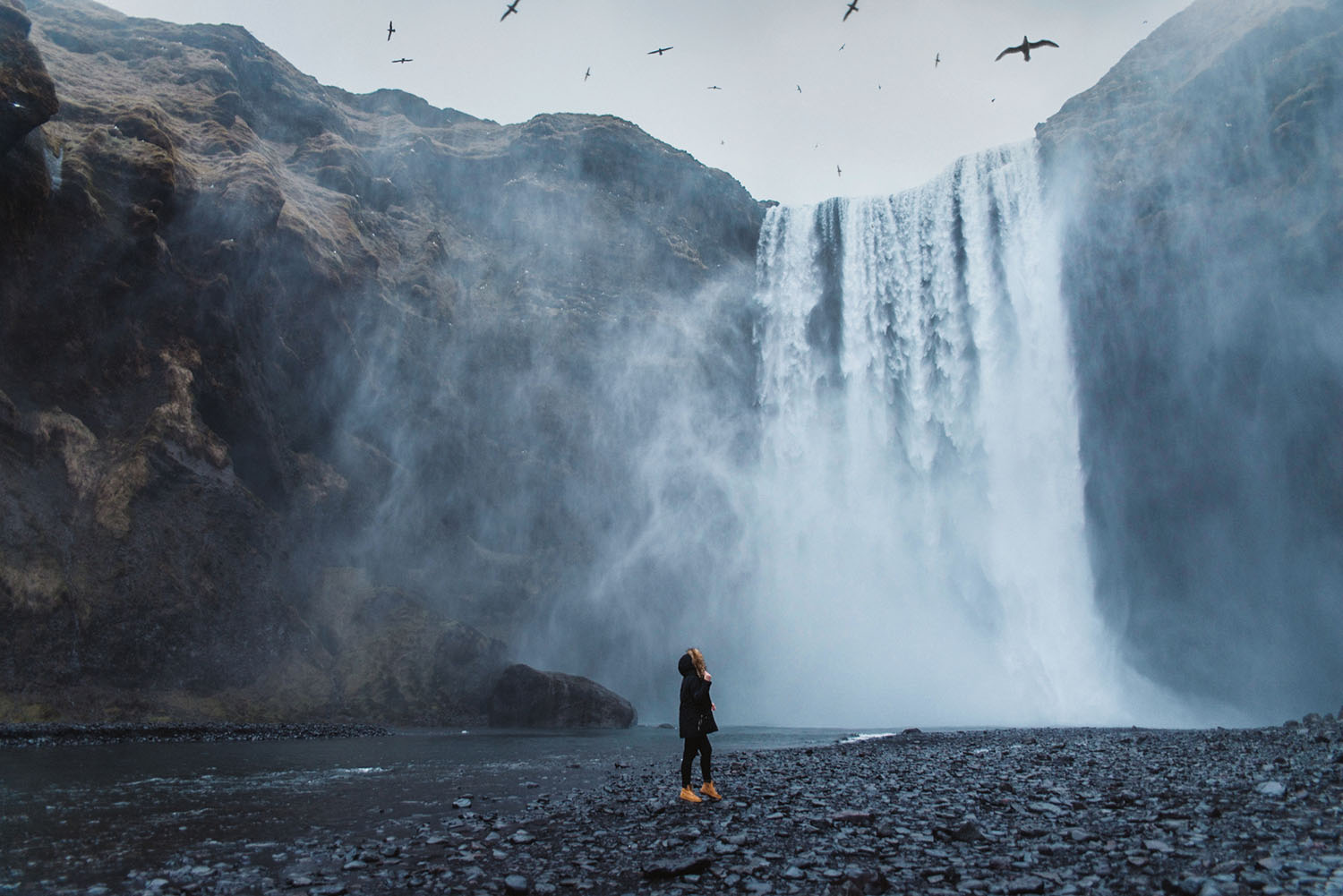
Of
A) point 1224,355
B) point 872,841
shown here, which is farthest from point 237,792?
point 1224,355

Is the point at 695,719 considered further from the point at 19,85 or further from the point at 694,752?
the point at 19,85

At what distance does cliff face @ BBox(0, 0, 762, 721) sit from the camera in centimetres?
2641

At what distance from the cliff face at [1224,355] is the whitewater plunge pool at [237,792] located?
88.0 feet

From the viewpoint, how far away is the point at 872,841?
7496 mm

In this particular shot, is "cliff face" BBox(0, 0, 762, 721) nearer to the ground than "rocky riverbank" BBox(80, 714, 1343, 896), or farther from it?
farther from it

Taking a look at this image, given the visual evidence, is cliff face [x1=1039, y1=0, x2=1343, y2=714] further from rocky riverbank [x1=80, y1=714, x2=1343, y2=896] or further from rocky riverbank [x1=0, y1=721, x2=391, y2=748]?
rocky riverbank [x1=0, y1=721, x2=391, y2=748]

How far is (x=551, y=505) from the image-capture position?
4591cm

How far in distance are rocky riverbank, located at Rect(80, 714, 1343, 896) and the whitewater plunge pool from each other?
370 mm

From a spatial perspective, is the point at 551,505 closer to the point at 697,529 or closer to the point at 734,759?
the point at 697,529

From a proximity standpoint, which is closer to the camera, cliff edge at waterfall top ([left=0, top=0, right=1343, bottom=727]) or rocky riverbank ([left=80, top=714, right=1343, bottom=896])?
rocky riverbank ([left=80, top=714, right=1343, bottom=896])

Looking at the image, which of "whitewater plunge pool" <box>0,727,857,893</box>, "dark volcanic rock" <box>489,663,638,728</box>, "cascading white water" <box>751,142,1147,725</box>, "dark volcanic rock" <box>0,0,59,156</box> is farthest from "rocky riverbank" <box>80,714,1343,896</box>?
"dark volcanic rock" <box>0,0,59,156</box>

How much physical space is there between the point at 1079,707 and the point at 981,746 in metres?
19.5

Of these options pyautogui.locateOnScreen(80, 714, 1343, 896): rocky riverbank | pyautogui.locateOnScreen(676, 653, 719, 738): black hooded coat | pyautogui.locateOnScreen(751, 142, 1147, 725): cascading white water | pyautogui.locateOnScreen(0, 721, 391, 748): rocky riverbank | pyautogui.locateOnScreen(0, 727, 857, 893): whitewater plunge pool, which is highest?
pyautogui.locateOnScreen(751, 142, 1147, 725): cascading white water

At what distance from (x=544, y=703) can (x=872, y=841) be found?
93.0ft
